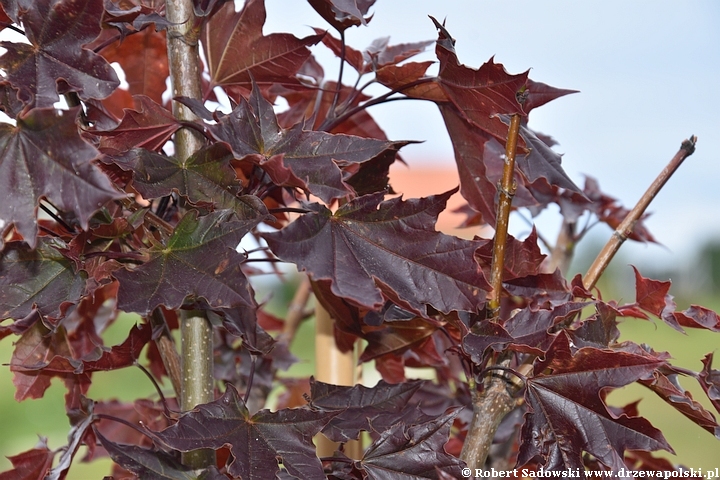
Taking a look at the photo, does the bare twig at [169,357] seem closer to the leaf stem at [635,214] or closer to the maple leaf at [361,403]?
the maple leaf at [361,403]

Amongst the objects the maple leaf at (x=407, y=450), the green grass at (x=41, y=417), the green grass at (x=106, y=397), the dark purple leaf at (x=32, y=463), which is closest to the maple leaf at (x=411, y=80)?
the maple leaf at (x=407, y=450)

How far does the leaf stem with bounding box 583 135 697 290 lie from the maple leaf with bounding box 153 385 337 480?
263 mm

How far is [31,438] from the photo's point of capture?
1.97 meters

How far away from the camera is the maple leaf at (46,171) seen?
13.1 inches

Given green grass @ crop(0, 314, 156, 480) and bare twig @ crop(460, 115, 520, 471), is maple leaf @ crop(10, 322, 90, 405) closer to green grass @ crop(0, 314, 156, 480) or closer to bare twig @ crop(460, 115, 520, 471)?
bare twig @ crop(460, 115, 520, 471)

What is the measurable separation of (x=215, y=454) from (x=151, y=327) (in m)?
0.11

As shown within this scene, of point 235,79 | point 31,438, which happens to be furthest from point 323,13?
point 31,438

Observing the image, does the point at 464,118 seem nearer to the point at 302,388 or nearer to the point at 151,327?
the point at 151,327

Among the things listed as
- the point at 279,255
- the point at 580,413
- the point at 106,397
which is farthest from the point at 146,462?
the point at 106,397

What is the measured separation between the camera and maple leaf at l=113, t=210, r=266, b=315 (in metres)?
0.36

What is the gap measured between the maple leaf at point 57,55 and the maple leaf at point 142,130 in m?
0.03

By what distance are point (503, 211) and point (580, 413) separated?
14 centimetres

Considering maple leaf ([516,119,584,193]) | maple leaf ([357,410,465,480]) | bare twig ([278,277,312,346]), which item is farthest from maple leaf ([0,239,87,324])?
bare twig ([278,277,312,346])

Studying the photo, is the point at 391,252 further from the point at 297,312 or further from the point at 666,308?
the point at 297,312
